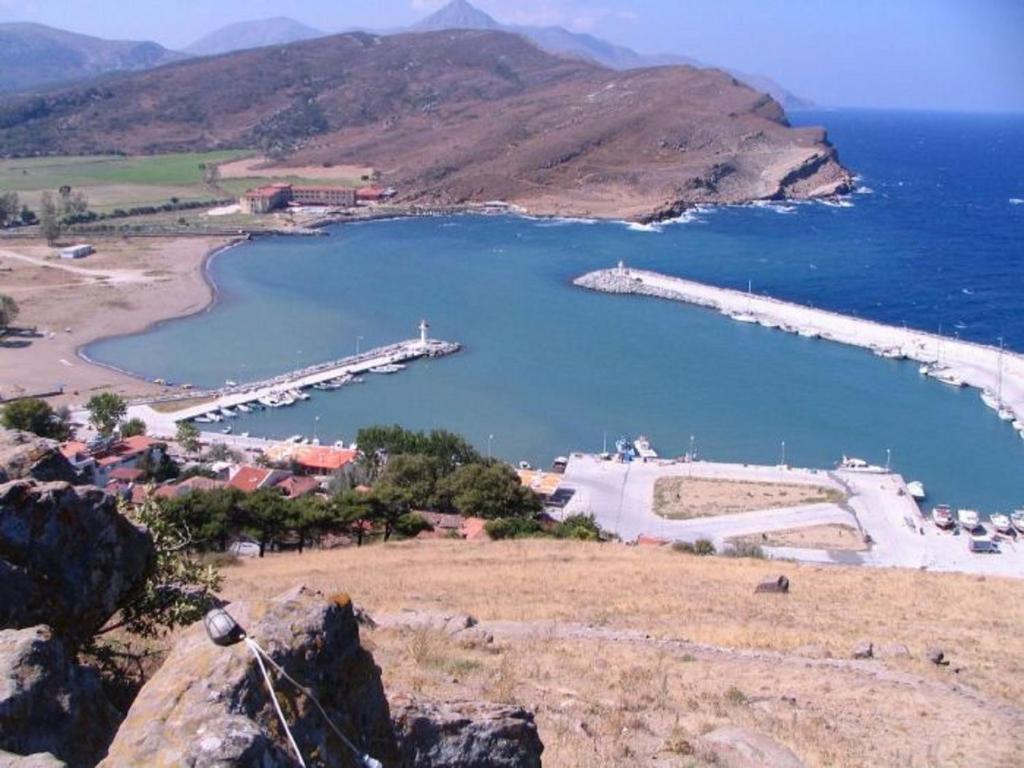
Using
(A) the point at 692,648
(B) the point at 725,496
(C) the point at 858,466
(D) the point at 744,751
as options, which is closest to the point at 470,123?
(C) the point at 858,466

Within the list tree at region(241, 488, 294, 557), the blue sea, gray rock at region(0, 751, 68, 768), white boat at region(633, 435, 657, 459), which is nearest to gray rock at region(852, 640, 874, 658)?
gray rock at region(0, 751, 68, 768)

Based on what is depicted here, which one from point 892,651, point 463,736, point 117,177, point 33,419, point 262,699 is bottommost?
point 33,419

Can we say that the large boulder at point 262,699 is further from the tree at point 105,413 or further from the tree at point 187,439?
the tree at point 105,413

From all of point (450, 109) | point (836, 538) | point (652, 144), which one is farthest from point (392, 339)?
point (450, 109)

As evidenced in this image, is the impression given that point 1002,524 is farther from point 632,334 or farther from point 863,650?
point 632,334

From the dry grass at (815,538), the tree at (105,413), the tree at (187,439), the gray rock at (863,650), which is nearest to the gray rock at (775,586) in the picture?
the gray rock at (863,650)

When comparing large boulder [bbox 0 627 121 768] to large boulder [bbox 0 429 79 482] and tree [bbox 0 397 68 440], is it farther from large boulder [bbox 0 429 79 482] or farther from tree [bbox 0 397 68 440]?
tree [bbox 0 397 68 440]
